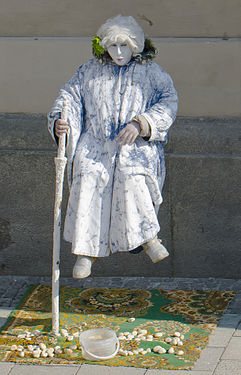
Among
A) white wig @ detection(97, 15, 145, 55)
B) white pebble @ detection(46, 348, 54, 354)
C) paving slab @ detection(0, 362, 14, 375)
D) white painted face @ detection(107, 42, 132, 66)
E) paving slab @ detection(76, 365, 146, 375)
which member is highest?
white wig @ detection(97, 15, 145, 55)

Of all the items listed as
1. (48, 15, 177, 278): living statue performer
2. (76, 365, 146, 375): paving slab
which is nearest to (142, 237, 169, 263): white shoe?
(48, 15, 177, 278): living statue performer

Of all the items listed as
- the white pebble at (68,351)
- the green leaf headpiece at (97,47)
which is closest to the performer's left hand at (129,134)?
the green leaf headpiece at (97,47)

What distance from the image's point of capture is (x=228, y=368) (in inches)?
224

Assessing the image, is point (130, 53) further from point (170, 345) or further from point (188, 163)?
point (170, 345)

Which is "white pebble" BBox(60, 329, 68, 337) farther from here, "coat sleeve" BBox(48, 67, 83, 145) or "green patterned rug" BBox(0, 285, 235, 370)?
"coat sleeve" BBox(48, 67, 83, 145)

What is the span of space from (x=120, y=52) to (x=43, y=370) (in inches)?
85.8

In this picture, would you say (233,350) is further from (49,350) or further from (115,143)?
(115,143)

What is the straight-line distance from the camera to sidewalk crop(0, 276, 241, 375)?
5.71 m

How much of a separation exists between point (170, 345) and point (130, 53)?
200 cm

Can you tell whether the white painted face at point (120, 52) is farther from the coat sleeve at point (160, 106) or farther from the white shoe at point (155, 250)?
the white shoe at point (155, 250)

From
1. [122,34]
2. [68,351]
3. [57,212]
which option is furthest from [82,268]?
[122,34]

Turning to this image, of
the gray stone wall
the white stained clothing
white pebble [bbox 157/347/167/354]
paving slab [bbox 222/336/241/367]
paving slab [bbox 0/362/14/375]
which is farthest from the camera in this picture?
the gray stone wall

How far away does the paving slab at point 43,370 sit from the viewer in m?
5.73

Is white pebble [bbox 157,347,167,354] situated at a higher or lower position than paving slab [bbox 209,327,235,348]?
lower
